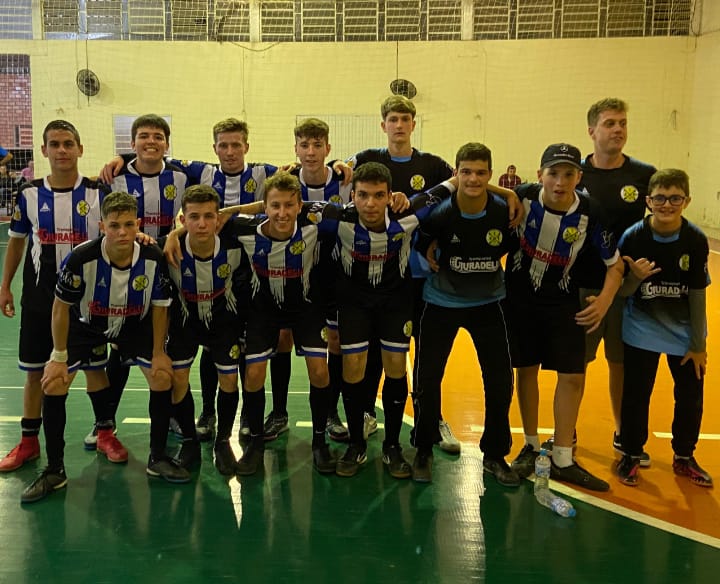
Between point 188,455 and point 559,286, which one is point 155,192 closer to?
point 188,455

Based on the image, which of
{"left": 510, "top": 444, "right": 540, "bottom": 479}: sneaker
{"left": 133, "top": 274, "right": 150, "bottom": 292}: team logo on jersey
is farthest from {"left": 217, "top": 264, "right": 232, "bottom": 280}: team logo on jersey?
{"left": 510, "top": 444, "right": 540, "bottom": 479}: sneaker

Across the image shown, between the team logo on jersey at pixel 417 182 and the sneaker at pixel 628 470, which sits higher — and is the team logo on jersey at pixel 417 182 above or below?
above

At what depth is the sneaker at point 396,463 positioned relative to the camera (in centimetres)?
360

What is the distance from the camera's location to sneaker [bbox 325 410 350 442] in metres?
4.14

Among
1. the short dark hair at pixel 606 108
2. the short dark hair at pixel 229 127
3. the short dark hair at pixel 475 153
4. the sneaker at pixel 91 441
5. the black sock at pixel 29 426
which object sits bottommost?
the sneaker at pixel 91 441

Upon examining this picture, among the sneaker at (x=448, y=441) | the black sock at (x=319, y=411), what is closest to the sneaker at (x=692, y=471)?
the sneaker at (x=448, y=441)

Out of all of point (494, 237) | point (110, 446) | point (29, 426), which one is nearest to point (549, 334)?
point (494, 237)

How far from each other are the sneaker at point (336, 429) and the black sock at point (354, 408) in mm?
328

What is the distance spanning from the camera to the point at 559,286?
11.6ft

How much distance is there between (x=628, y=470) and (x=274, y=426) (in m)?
2.13

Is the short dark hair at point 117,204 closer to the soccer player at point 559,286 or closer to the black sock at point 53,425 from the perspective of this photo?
the black sock at point 53,425

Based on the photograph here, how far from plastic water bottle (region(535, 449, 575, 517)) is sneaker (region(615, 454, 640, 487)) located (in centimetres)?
48

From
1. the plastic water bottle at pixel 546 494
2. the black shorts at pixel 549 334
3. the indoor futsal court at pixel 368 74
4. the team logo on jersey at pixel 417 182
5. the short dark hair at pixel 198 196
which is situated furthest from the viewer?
the indoor futsal court at pixel 368 74

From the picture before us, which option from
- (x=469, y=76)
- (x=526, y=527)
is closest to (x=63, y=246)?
(x=526, y=527)
